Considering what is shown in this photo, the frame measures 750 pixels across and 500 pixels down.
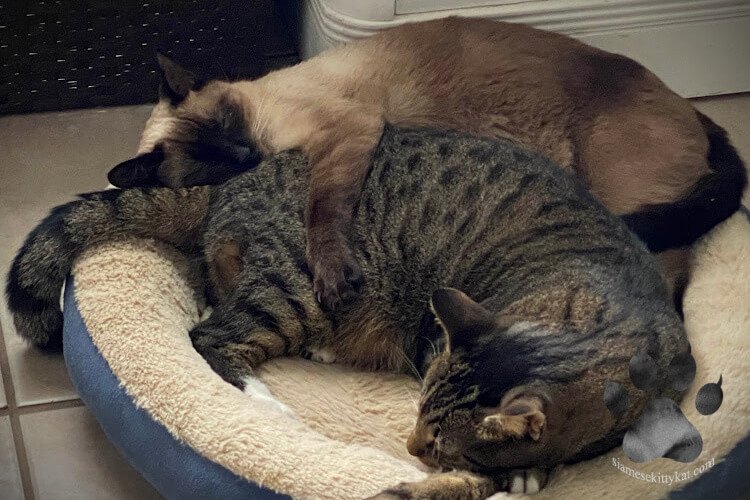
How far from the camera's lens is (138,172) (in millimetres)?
1871

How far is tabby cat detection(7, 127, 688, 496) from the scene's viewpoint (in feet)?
4.44

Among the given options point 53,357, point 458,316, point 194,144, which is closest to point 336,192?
point 194,144

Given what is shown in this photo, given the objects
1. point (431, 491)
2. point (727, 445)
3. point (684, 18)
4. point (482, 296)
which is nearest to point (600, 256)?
point (482, 296)

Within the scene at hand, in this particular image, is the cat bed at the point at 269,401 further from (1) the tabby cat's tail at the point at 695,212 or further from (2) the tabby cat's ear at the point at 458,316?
(2) the tabby cat's ear at the point at 458,316

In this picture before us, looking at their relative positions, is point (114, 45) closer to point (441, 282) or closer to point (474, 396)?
point (441, 282)

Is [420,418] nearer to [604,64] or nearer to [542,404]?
[542,404]

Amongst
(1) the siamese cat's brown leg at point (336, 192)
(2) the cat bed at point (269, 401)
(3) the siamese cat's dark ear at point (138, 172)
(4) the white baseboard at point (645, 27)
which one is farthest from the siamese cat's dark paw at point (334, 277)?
(4) the white baseboard at point (645, 27)

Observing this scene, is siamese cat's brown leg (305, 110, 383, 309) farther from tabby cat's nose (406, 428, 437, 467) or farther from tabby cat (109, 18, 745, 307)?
tabby cat's nose (406, 428, 437, 467)

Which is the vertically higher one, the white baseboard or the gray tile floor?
the white baseboard

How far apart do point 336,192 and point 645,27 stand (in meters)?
1.19

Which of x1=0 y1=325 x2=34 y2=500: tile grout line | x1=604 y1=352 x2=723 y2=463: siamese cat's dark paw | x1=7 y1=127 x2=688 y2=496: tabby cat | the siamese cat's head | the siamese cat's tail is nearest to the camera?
x1=604 y1=352 x2=723 y2=463: siamese cat's dark paw

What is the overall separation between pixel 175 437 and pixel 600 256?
746mm

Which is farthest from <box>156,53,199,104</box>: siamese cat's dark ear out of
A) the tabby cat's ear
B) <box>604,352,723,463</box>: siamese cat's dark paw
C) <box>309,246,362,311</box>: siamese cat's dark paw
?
<box>604,352,723,463</box>: siamese cat's dark paw

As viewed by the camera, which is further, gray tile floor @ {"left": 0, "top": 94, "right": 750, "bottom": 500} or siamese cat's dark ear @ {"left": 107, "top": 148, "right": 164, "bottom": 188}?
siamese cat's dark ear @ {"left": 107, "top": 148, "right": 164, "bottom": 188}
